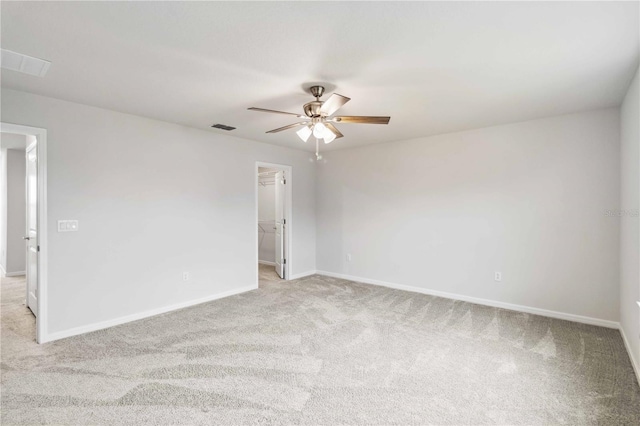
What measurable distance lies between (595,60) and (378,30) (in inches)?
69.0

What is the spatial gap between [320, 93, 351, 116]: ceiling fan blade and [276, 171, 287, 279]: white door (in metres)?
3.12

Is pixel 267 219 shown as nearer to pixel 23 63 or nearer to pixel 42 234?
pixel 42 234

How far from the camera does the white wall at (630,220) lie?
254 centimetres

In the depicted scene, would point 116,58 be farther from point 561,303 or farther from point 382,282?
point 561,303

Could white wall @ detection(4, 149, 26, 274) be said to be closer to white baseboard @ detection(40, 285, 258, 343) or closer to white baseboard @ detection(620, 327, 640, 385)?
white baseboard @ detection(40, 285, 258, 343)

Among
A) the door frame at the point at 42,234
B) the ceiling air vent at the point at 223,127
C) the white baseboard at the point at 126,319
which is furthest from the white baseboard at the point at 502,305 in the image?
the door frame at the point at 42,234

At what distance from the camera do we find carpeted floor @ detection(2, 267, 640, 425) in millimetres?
2045

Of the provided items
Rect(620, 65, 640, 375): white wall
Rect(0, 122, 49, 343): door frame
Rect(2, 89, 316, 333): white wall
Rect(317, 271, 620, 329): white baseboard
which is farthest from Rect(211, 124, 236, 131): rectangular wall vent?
Rect(620, 65, 640, 375): white wall

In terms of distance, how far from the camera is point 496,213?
13.9ft

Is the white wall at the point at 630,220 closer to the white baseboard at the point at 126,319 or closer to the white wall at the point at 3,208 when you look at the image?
the white baseboard at the point at 126,319

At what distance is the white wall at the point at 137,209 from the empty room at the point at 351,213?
0.08 ft

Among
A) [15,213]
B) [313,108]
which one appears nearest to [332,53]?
[313,108]

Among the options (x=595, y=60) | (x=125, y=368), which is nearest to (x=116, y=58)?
(x=125, y=368)

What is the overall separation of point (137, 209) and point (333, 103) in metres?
2.74
